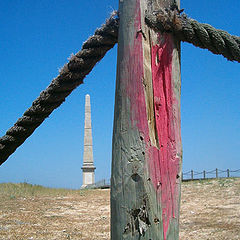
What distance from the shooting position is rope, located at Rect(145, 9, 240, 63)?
6.10ft

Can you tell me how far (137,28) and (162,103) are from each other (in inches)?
17.9

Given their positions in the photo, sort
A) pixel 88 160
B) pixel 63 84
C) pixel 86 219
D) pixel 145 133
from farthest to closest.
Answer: pixel 88 160, pixel 86 219, pixel 63 84, pixel 145 133

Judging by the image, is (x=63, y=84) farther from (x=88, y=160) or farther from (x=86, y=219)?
(x=88, y=160)

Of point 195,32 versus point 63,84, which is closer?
point 195,32

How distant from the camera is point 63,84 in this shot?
7.97ft

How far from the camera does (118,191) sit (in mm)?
1767

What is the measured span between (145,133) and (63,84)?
0.95 metres

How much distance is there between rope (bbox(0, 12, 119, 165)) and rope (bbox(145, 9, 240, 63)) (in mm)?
366

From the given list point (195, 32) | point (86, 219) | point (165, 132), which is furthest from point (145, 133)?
point (86, 219)

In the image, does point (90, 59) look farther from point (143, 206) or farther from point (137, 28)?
point (143, 206)

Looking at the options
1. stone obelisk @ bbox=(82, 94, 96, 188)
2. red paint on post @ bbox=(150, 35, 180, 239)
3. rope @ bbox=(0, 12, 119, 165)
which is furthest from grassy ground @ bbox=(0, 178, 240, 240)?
stone obelisk @ bbox=(82, 94, 96, 188)

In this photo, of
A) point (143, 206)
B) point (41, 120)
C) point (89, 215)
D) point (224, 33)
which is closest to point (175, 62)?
point (224, 33)

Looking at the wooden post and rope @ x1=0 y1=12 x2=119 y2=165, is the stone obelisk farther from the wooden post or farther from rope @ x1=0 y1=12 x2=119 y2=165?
the wooden post

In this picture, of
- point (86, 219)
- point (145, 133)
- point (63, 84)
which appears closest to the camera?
point (145, 133)
